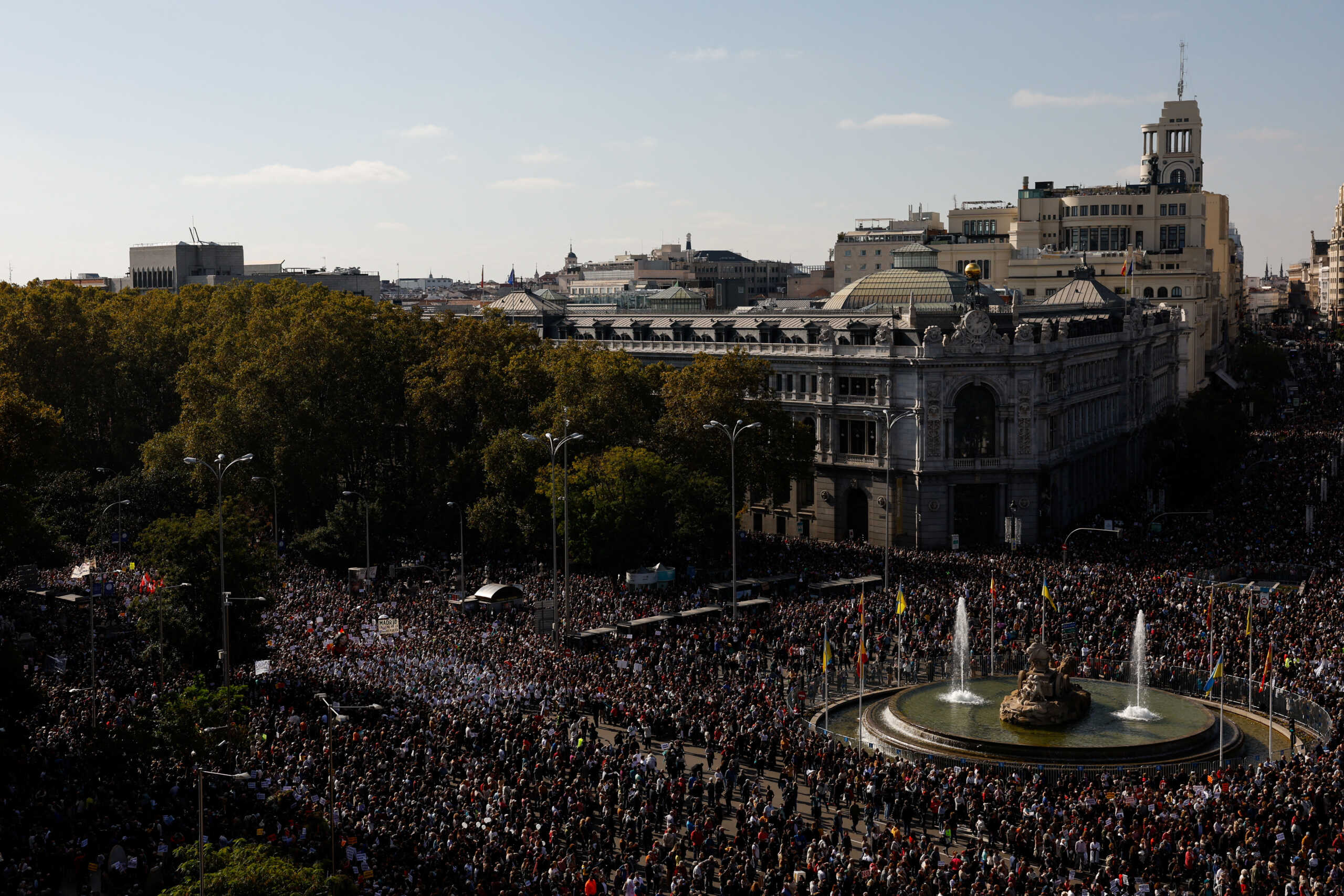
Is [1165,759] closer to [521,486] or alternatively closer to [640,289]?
[521,486]

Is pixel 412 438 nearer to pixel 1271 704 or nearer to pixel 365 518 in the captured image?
pixel 365 518

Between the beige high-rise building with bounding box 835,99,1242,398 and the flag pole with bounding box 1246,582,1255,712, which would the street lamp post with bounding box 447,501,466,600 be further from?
the beige high-rise building with bounding box 835,99,1242,398

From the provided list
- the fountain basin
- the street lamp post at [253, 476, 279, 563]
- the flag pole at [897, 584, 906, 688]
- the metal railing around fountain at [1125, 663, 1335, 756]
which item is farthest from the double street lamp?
the metal railing around fountain at [1125, 663, 1335, 756]

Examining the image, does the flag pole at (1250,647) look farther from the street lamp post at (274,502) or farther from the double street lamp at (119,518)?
the double street lamp at (119,518)

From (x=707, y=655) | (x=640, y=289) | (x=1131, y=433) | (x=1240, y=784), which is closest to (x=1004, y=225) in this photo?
(x=640, y=289)

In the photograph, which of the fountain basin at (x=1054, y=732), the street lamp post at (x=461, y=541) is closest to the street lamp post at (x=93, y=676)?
the street lamp post at (x=461, y=541)

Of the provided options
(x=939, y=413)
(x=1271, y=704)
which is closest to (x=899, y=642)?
(x=1271, y=704)
